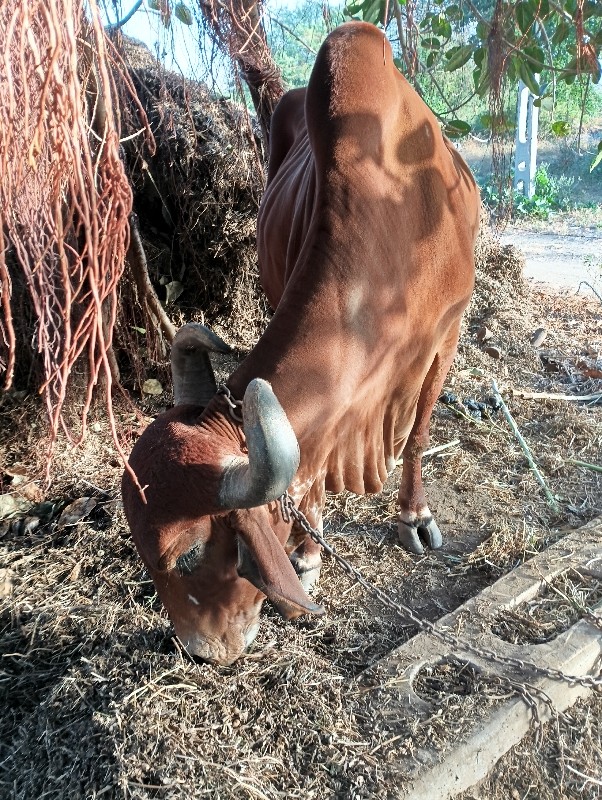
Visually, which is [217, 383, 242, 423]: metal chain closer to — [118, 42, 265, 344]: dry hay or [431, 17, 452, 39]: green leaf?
[431, 17, 452, 39]: green leaf

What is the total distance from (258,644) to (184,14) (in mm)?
2698

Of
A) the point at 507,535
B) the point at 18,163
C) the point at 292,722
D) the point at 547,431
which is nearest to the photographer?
the point at 18,163

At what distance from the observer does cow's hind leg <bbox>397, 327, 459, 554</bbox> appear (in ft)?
11.3

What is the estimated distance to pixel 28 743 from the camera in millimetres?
2426

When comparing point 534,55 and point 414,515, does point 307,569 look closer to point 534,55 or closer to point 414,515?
point 414,515

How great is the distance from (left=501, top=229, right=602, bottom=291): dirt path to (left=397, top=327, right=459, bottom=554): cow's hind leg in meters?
5.35

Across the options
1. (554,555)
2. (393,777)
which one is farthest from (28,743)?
(554,555)

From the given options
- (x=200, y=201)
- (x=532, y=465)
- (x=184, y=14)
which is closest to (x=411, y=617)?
(x=532, y=465)

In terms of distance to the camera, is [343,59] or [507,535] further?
[507,535]

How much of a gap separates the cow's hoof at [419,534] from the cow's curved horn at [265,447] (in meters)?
1.85

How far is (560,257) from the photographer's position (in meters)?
9.87

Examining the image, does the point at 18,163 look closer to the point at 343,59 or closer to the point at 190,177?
the point at 343,59

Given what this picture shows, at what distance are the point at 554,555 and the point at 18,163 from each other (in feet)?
9.83

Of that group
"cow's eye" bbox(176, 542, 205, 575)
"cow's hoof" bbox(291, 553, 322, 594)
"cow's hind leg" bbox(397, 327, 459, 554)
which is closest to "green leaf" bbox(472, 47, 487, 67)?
"cow's hind leg" bbox(397, 327, 459, 554)
